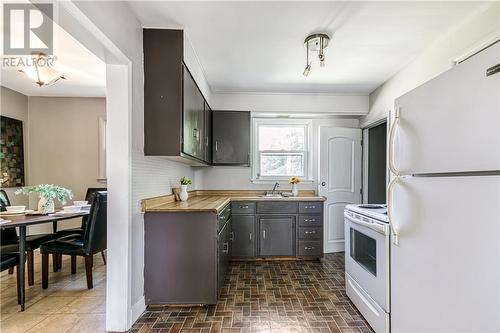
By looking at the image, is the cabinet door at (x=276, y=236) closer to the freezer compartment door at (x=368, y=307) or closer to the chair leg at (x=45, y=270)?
the freezer compartment door at (x=368, y=307)

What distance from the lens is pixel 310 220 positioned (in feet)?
12.3

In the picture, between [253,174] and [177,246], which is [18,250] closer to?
[177,246]

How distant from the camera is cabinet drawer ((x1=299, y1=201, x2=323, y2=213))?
3.73 metres

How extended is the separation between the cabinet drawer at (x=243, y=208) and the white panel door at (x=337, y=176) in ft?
3.97

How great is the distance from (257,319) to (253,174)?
8.08 ft

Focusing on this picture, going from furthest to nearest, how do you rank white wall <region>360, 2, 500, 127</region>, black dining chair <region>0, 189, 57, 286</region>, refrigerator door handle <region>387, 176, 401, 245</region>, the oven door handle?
1. black dining chair <region>0, 189, 57, 286</region>
2. white wall <region>360, 2, 500, 127</region>
3. the oven door handle
4. refrigerator door handle <region>387, 176, 401, 245</region>

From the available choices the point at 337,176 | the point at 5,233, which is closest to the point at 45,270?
the point at 5,233

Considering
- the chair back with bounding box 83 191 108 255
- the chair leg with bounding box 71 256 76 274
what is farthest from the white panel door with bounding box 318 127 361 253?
the chair leg with bounding box 71 256 76 274

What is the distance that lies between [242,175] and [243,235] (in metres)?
1.06

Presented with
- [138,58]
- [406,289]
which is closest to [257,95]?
[138,58]

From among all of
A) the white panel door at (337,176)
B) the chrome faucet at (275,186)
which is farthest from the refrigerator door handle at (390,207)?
the chrome faucet at (275,186)

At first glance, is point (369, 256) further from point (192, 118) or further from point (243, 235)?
point (192, 118)

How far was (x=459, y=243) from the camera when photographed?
1.13 metres

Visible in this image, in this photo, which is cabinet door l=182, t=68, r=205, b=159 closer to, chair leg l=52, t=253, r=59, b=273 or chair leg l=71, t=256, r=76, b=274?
chair leg l=71, t=256, r=76, b=274
